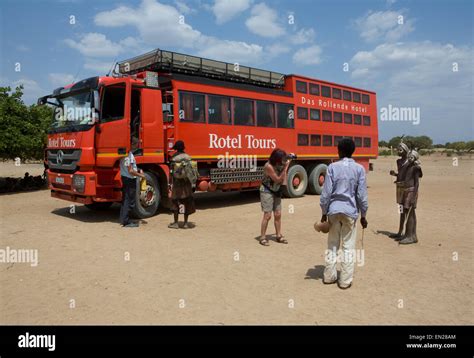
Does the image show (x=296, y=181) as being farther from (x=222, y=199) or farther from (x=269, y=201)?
(x=269, y=201)

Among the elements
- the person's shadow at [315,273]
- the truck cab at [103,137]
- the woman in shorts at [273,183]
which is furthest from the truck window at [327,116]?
the person's shadow at [315,273]

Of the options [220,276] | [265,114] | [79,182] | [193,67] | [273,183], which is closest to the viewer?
[220,276]

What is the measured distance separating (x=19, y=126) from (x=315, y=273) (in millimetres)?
12943

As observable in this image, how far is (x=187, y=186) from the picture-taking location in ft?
25.6

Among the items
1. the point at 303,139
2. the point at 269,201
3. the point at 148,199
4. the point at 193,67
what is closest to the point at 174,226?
the point at 148,199

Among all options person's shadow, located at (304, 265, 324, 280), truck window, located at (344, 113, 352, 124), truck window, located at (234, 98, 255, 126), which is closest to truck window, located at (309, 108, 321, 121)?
truck window, located at (344, 113, 352, 124)

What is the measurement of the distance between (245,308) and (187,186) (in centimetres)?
414

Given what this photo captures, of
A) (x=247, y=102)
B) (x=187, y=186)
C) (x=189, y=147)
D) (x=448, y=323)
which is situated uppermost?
(x=247, y=102)

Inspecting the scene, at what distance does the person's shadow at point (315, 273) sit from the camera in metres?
5.00

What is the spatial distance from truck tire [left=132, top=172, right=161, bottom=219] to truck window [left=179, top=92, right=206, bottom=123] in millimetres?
1722

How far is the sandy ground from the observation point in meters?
3.86

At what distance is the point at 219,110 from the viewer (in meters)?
10.3

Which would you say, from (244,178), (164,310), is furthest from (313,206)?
(164,310)
